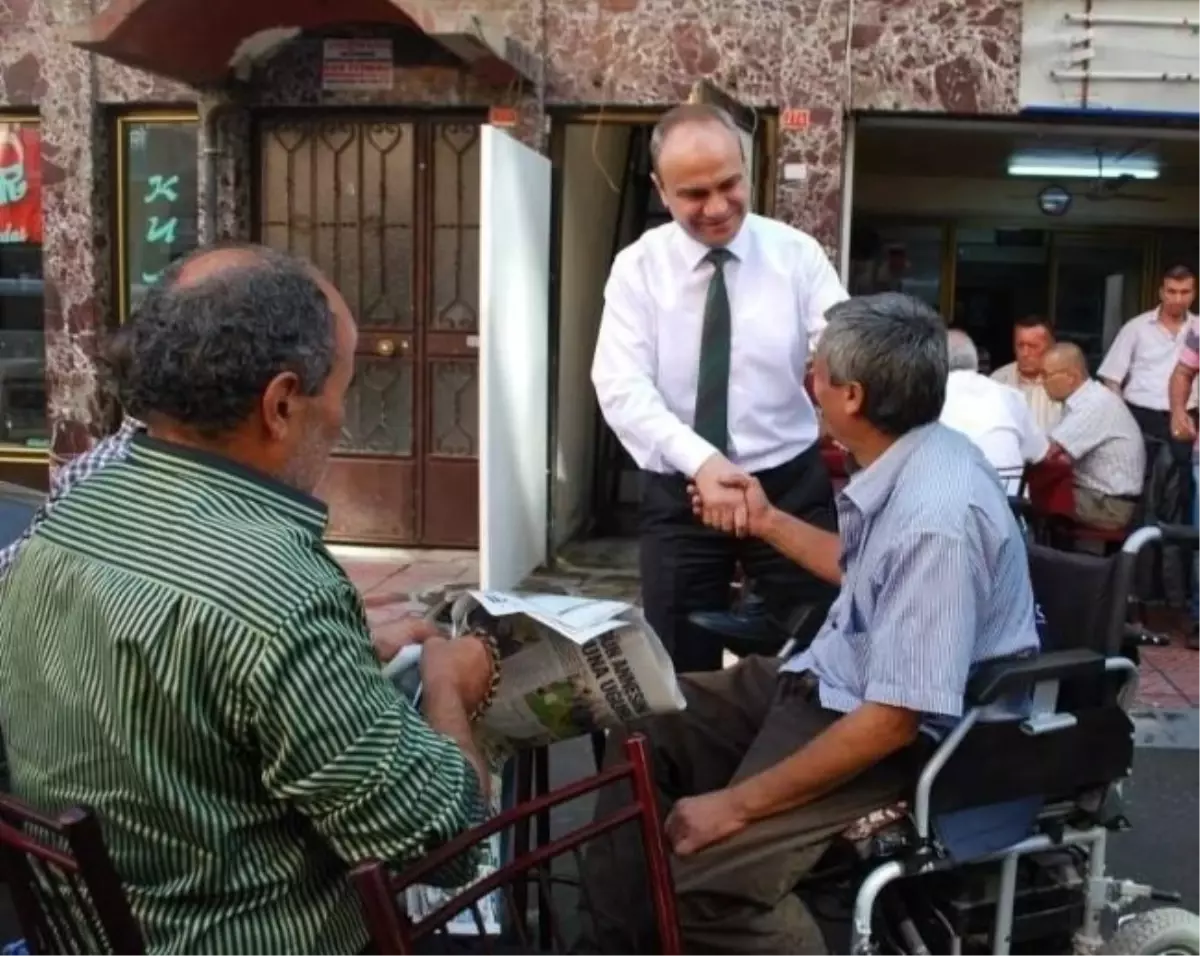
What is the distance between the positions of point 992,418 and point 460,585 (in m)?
2.73

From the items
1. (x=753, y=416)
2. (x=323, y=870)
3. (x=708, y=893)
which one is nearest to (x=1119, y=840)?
(x=753, y=416)

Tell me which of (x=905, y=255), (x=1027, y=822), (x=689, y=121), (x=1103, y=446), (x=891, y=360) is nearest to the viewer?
(x=891, y=360)

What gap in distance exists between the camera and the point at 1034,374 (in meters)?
7.33

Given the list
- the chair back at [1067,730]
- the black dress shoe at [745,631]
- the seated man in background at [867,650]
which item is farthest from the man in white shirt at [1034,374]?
the seated man in background at [867,650]

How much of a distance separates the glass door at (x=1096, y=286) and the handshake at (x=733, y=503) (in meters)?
9.60

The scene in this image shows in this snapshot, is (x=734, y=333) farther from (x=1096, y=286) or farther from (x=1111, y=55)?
(x=1096, y=286)

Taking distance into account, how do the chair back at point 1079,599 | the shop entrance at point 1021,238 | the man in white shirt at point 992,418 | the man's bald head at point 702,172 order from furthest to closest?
the shop entrance at point 1021,238 < the man in white shirt at point 992,418 < the man's bald head at point 702,172 < the chair back at point 1079,599

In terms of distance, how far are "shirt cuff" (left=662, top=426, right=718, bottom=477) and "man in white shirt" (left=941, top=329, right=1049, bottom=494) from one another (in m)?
2.63

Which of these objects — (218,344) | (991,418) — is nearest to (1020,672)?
(218,344)

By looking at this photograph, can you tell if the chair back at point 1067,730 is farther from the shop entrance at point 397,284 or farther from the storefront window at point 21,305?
the storefront window at point 21,305

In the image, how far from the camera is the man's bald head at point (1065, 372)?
663cm

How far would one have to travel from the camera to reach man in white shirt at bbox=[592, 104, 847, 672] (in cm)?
326

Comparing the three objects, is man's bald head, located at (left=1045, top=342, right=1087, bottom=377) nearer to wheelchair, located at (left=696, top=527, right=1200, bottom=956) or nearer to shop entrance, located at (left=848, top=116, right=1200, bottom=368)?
shop entrance, located at (left=848, top=116, right=1200, bottom=368)

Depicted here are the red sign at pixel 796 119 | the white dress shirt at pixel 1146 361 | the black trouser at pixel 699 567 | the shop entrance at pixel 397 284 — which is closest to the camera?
the black trouser at pixel 699 567
